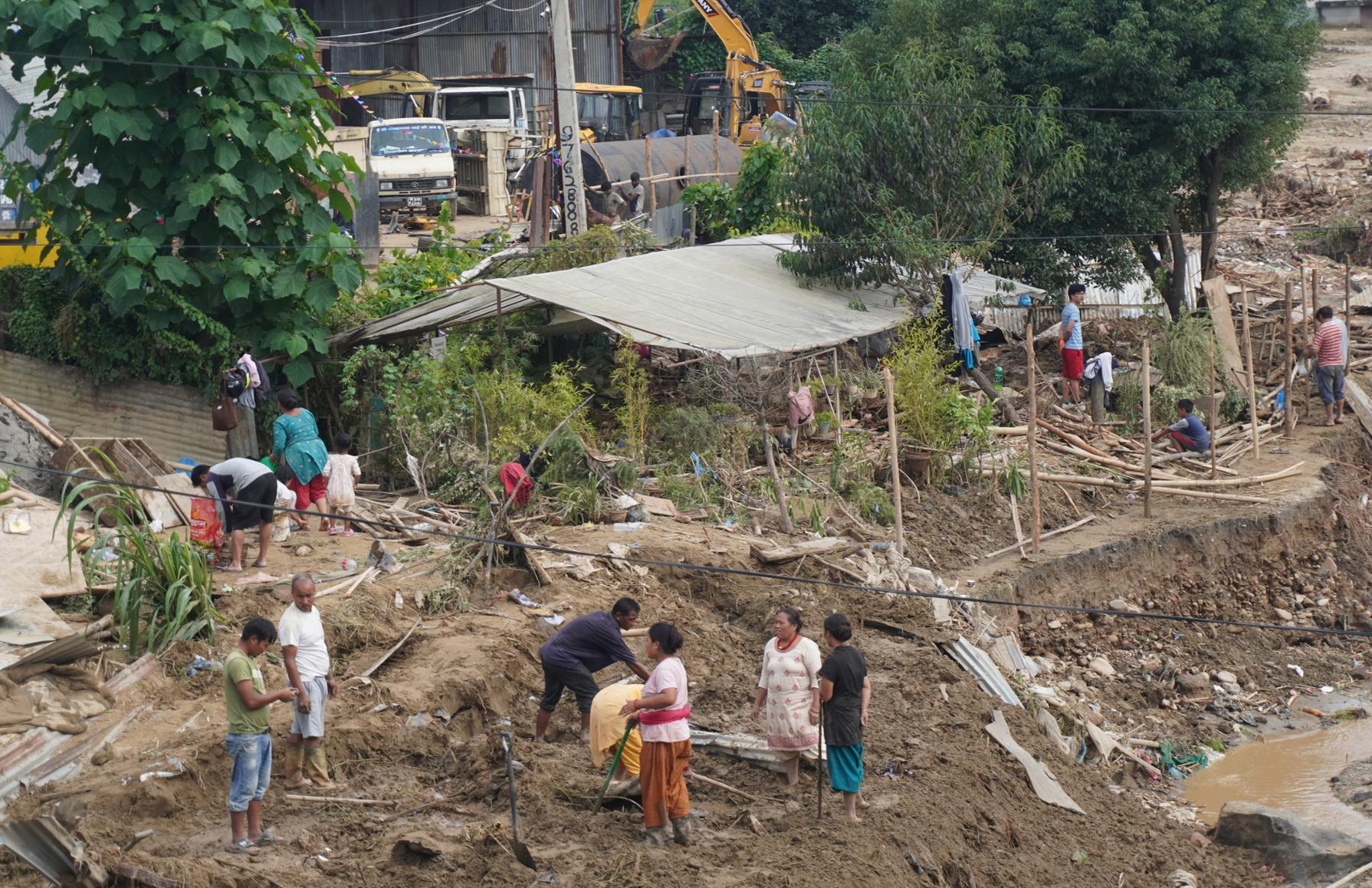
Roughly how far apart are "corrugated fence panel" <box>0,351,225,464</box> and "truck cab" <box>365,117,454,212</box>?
1026cm

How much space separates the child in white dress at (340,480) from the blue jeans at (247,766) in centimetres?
483

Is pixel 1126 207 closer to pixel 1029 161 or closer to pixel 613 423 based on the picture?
pixel 1029 161

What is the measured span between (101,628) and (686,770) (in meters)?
4.12

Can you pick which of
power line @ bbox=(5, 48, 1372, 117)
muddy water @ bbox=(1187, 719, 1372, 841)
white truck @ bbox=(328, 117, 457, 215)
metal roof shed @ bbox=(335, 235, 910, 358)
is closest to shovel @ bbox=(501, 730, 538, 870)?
metal roof shed @ bbox=(335, 235, 910, 358)

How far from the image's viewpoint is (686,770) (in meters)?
9.16

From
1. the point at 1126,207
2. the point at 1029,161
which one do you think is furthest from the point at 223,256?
the point at 1126,207

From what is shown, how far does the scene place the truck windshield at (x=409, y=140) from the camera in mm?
25875

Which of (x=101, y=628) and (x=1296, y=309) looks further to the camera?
(x=1296, y=309)

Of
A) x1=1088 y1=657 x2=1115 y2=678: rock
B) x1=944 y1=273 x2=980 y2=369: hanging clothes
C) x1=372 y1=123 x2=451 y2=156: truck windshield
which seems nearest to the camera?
x1=1088 y1=657 x2=1115 y2=678: rock

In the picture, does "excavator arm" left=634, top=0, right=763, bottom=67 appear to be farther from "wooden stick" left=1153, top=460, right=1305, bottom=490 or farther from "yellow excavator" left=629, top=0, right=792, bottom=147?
"wooden stick" left=1153, top=460, right=1305, bottom=490

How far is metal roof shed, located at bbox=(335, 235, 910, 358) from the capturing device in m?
14.4

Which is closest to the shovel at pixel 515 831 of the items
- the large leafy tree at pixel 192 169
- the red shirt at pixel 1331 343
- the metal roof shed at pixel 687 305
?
the metal roof shed at pixel 687 305

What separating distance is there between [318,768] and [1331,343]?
1421 centimetres

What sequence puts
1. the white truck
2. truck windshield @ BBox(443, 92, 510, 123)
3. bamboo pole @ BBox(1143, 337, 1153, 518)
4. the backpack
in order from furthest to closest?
truck windshield @ BBox(443, 92, 510, 123), the white truck, bamboo pole @ BBox(1143, 337, 1153, 518), the backpack
